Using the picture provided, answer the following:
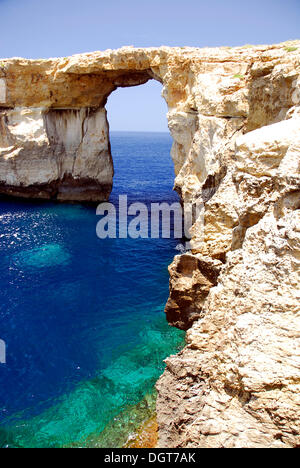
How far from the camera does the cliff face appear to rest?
6953 mm

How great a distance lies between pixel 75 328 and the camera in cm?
1714

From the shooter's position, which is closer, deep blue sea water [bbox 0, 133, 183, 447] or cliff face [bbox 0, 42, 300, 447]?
cliff face [bbox 0, 42, 300, 447]

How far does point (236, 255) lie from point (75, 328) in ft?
36.4

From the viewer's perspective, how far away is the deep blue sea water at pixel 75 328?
12633mm

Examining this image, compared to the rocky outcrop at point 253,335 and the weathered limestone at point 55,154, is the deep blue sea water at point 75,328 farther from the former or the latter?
the weathered limestone at point 55,154

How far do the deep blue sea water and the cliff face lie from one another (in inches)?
111

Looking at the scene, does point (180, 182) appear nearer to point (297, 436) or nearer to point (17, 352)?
point (17, 352)

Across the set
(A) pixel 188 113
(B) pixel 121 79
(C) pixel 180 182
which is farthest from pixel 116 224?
(B) pixel 121 79

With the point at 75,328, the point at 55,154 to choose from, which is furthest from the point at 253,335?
the point at 55,154
